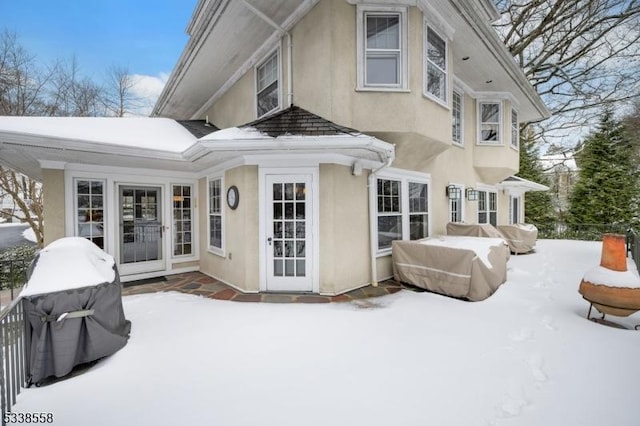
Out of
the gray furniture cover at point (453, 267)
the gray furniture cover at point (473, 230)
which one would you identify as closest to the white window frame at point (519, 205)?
the gray furniture cover at point (473, 230)

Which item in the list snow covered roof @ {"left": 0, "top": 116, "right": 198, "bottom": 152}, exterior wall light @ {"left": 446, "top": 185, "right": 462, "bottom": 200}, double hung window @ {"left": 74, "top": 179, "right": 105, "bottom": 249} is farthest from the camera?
exterior wall light @ {"left": 446, "top": 185, "right": 462, "bottom": 200}

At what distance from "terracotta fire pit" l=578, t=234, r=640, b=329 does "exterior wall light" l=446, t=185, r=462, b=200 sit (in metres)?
4.35

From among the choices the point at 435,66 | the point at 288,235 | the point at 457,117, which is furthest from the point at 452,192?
the point at 288,235

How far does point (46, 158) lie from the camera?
5.64m

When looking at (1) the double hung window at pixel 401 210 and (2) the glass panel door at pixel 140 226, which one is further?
(2) the glass panel door at pixel 140 226

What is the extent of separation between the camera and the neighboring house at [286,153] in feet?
16.9

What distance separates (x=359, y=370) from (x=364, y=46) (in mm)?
5307

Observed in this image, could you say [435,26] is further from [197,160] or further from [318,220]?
[197,160]

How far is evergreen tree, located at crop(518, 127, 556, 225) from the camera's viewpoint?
17328 mm

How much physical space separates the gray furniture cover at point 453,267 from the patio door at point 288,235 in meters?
2.04

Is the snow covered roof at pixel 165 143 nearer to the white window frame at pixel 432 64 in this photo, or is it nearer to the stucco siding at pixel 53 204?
the stucco siding at pixel 53 204

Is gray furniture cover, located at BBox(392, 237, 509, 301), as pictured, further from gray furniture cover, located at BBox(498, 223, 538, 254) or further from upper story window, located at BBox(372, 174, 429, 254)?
gray furniture cover, located at BBox(498, 223, 538, 254)

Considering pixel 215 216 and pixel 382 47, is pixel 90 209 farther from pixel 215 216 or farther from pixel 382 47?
pixel 382 47

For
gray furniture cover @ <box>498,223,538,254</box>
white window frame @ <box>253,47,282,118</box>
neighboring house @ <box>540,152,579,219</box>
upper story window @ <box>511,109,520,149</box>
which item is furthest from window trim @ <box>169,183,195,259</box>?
neighboring house @ <box>540,152,579,219</box>
